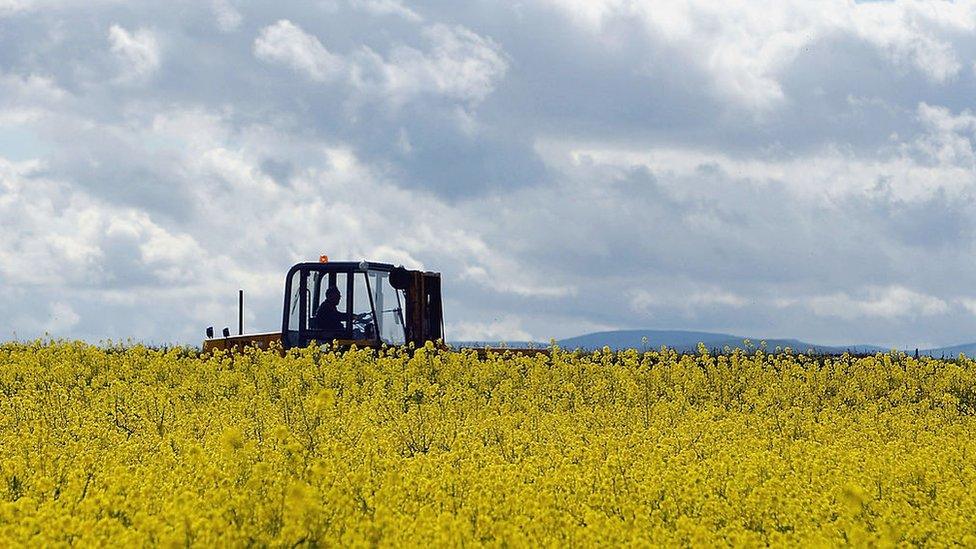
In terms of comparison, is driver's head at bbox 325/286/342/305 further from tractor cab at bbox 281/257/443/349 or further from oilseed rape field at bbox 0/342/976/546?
oilseed rape field at bbox 0/342/976/546

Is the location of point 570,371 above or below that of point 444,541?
above

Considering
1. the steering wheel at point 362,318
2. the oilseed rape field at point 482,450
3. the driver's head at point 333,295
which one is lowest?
the oilseed rape field at point 482,450

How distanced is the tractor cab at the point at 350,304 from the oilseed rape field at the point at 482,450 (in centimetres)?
72

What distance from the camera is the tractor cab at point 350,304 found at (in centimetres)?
1672

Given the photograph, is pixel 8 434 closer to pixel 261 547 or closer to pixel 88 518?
pixel 88 518

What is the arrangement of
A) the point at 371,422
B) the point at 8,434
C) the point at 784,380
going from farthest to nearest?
the point at 784,380
the point at 371,422
the point at 8,434

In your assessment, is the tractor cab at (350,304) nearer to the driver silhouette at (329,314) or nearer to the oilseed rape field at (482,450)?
the driver silhouette at (329,314)

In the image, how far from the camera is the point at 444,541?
495cm

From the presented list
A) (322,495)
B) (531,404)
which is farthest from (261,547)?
(531,404)

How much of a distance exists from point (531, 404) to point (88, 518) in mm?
7622

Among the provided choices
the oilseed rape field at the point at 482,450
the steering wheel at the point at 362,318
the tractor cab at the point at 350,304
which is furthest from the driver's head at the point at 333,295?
the oilseed rape field at the point at 482,450

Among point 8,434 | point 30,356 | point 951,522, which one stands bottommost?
point 951,522

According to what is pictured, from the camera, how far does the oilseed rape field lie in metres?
5.49

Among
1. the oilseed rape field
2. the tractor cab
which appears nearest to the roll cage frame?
the tractor cab
